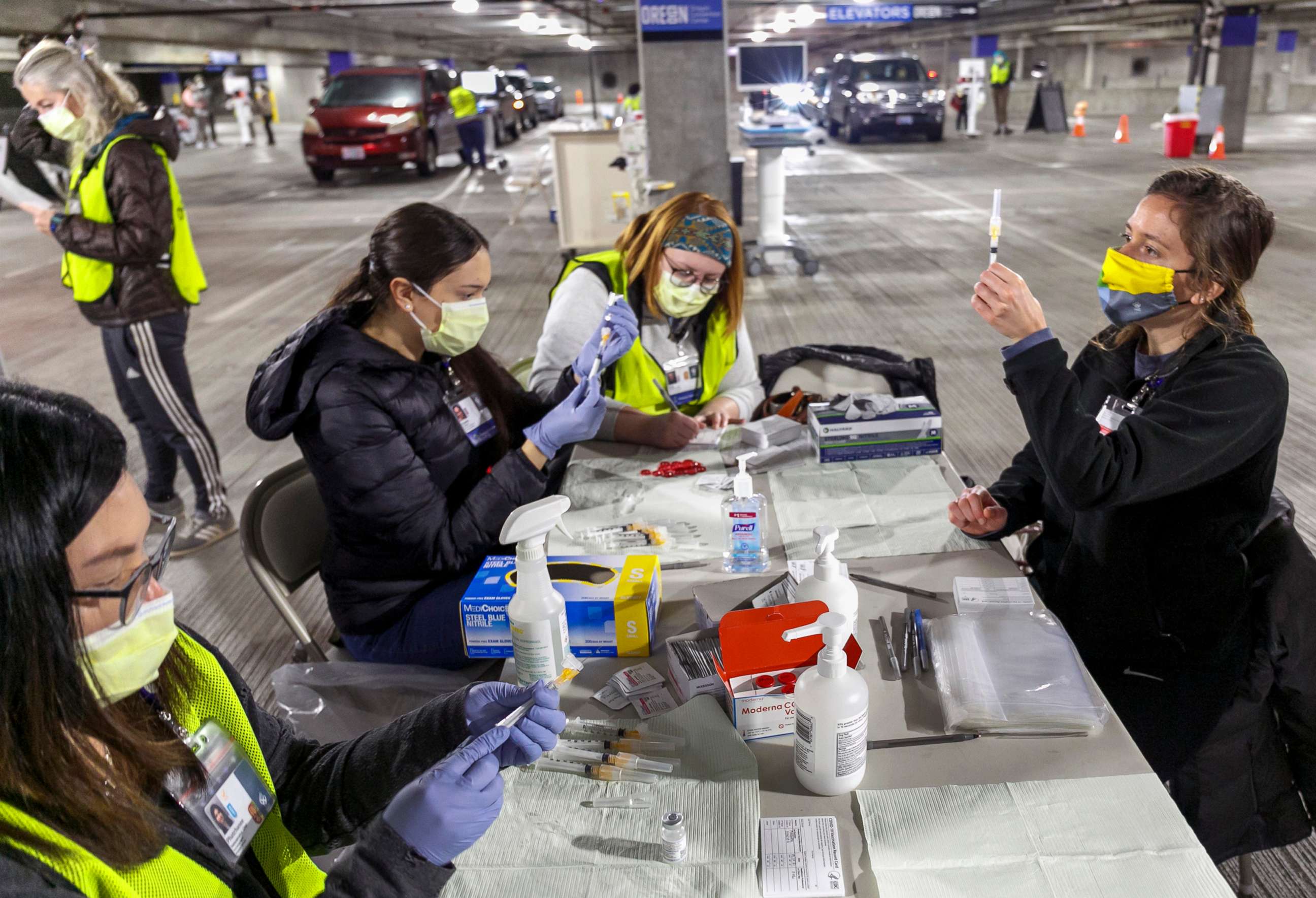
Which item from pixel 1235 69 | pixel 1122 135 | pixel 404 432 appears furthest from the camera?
pixel 1122 135

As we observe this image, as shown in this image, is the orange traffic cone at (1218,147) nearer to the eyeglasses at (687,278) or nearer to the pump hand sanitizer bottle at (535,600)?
the eyeglasses at (687,278)

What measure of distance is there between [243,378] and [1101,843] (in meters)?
5.40

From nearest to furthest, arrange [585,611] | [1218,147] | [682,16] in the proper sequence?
1. [585,611]
2. [682,16]
3. [1218,147]

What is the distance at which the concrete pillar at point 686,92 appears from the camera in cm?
680

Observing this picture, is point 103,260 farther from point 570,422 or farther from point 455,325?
point 570,422

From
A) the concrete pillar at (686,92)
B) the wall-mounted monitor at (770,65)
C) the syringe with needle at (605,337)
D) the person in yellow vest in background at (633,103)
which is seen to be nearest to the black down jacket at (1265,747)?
the syringe with needle at (605,337)

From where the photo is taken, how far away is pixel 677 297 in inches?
101

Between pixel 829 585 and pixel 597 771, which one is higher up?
pixel 829 585

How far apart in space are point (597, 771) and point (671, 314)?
5.37 feet

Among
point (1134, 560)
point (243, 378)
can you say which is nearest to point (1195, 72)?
point (243, 378)

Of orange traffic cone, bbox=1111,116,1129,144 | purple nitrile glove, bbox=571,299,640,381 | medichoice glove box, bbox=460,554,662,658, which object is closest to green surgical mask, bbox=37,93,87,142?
purple nitrile glove, bbox=571,299,640,381

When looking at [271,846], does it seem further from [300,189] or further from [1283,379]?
[300,189]

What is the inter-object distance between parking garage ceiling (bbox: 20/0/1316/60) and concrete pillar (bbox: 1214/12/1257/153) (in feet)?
1.60

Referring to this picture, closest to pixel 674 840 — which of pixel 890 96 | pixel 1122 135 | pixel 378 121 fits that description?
pixel 378 121
